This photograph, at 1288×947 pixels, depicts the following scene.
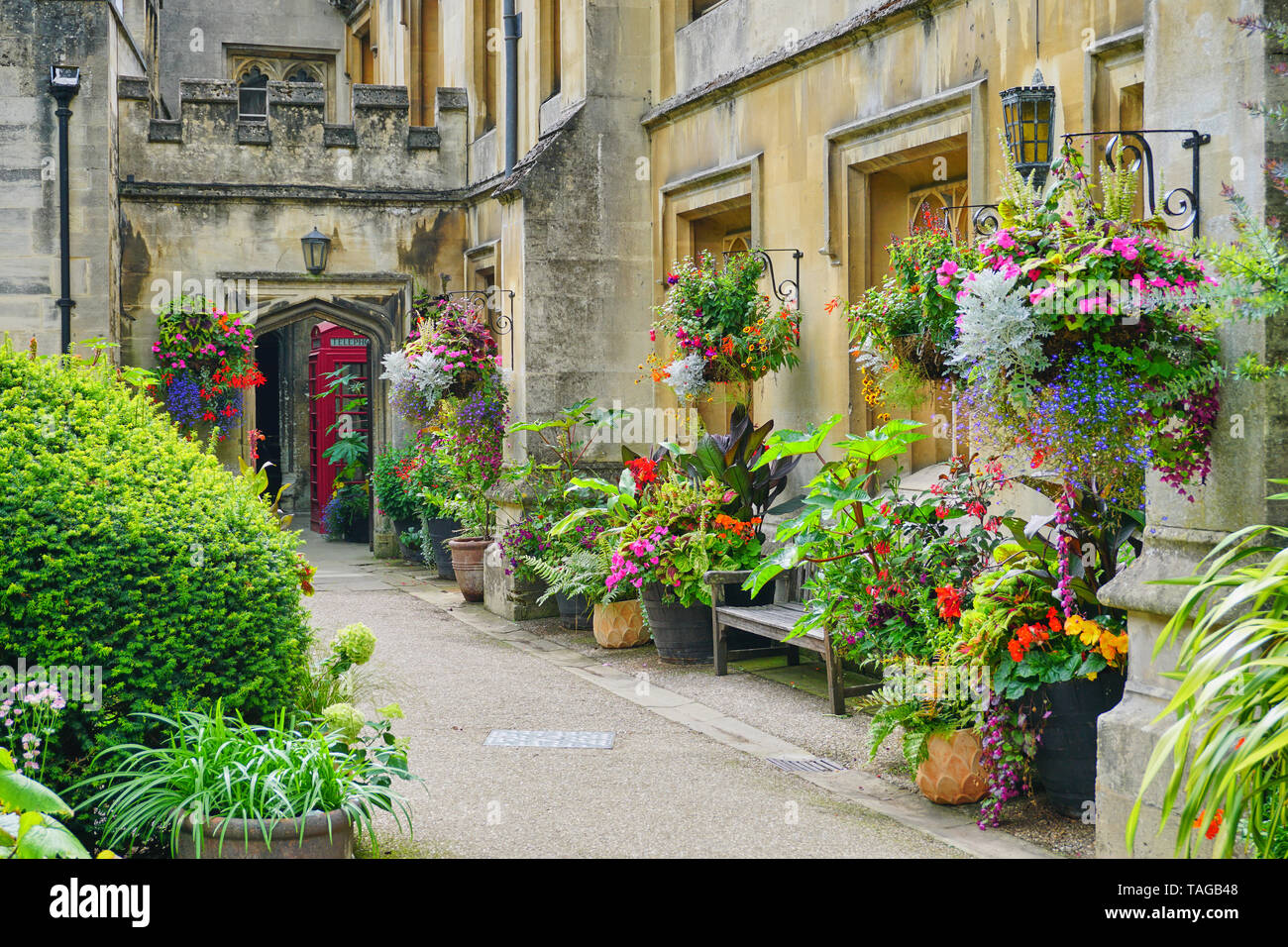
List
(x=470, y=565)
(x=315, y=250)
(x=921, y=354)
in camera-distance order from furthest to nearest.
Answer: (x=315, y=250) < (x=470, y=565) < (x=921, y=354)

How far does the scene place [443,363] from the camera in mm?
11172

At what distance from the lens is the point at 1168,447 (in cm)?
400

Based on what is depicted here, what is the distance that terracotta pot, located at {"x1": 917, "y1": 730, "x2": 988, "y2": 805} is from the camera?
5094 mm

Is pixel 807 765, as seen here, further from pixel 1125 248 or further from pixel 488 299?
pixel 488 299

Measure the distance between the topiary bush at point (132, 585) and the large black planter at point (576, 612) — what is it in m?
5.27

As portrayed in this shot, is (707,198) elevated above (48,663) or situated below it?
above

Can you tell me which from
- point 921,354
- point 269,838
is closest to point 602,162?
point 921,354

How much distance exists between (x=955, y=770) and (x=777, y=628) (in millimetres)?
2246

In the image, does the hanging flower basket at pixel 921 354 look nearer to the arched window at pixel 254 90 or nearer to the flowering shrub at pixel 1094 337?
the flowering shrub at pixel 1094 337

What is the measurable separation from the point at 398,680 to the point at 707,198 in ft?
14.6

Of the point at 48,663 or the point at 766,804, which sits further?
the point at 766,804

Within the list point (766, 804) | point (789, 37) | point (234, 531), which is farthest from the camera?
point (789, 37)
